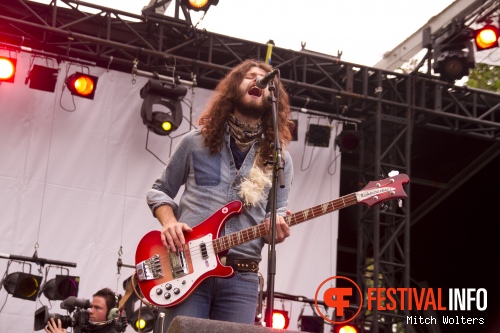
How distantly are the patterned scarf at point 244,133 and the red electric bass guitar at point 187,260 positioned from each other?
0.37 m

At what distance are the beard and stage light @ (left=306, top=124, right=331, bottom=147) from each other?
6619mm

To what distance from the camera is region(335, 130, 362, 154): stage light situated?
10.4m

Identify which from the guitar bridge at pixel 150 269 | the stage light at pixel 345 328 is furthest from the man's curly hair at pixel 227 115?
the stage light at pixel 345 328

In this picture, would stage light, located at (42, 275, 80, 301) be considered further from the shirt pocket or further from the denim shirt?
the shirt pocket

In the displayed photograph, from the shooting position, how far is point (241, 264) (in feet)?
11.9

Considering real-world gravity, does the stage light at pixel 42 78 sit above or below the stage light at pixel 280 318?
above

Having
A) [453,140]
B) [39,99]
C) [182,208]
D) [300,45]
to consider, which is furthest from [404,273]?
[182,208]

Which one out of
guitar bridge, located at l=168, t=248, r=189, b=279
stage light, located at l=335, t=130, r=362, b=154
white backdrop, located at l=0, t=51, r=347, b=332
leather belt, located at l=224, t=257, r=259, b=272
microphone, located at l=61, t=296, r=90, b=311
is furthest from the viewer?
stage light, located at l=335, t=130, r=362, b=154

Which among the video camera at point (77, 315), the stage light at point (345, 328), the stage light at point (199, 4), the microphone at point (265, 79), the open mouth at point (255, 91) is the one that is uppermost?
the stage light at point (199, 4)

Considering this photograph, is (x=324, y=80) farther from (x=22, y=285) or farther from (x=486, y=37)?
(x=22, y=285)

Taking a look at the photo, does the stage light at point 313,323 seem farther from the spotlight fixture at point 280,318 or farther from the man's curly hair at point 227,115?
the man's curly hair at point 227,115

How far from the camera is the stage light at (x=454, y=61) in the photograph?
967 centimetres

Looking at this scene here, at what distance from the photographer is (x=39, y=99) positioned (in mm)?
9383

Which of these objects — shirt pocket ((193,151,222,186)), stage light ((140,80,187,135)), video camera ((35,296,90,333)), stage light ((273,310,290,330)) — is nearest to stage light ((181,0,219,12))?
stage light ((140,80,187,135))
